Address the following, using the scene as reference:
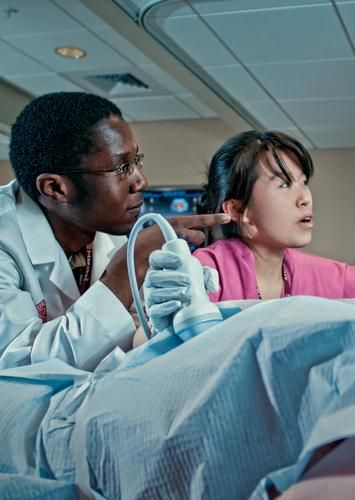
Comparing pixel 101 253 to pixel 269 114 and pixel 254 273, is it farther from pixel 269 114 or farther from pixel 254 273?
pixel 269 114

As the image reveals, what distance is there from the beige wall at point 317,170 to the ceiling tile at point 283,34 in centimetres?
207

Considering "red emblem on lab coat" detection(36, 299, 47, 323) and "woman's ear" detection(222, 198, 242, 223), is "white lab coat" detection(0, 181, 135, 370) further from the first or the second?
"woman's ear" detection(222, 198, 242, 223)

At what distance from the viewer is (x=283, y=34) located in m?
3.55

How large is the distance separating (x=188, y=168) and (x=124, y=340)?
17.2 ft

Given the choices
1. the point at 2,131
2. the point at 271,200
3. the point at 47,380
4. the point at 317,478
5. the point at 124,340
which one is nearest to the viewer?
the point at 317,478

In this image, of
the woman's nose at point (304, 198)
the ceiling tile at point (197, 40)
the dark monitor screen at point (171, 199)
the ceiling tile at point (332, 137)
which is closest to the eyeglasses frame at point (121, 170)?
the woman's nose at point (304, 198)

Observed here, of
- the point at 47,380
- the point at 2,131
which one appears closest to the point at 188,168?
the point at 2,131

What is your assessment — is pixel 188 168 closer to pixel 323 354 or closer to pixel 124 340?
pixel 124 340

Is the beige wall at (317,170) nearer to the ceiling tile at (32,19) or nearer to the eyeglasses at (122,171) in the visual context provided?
the ceiling tile at (32,19)

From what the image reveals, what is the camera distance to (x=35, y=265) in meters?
1.23

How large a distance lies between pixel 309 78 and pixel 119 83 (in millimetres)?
1417

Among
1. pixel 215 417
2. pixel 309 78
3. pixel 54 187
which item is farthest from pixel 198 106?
pixel 215 417

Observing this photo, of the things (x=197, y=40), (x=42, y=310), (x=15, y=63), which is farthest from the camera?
(x=15, y=63)

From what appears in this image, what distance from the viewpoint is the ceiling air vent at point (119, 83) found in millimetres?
4766
